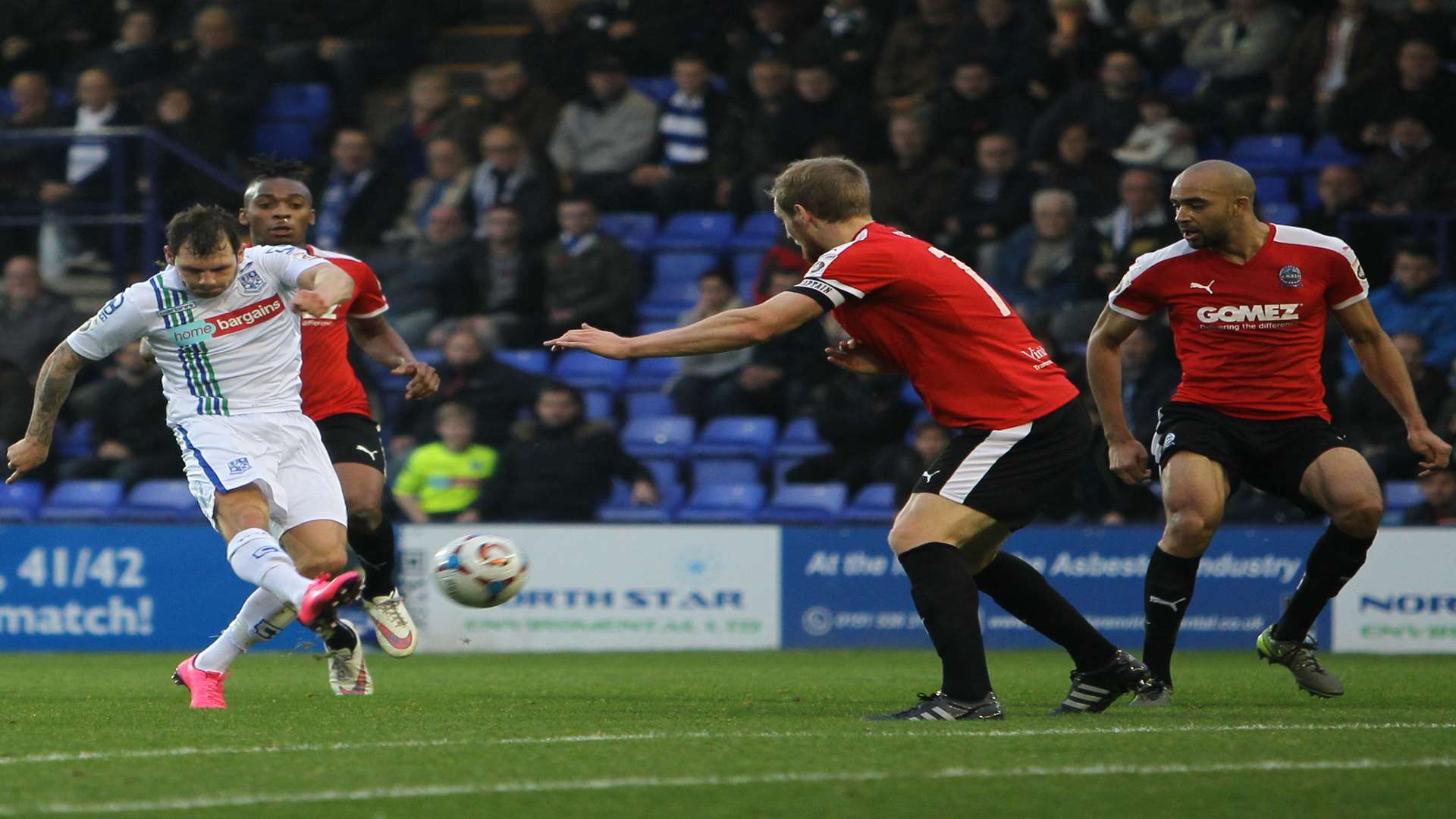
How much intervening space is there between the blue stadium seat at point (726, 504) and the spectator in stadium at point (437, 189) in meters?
3.68

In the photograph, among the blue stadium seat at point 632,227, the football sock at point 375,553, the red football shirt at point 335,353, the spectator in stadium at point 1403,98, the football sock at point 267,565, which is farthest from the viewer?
the blue stadium seat at point 632,227

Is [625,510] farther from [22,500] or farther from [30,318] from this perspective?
[30,318]

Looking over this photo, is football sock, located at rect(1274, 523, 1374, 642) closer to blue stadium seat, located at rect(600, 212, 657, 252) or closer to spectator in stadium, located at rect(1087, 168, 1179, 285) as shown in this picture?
spectator in stadium, located at rect(1087, 168, 1179, 285)

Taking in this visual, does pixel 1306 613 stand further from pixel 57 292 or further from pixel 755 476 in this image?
pixel 57 292

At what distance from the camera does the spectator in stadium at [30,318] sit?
15.5m

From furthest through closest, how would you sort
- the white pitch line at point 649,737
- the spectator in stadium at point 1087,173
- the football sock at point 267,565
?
the spectator in stadium at point 1087,173 → the football sock at point 267,565 → the white pitch line at point 649,737

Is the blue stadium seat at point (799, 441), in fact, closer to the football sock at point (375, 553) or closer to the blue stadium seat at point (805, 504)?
the blue stadium seat at point (805, 504)

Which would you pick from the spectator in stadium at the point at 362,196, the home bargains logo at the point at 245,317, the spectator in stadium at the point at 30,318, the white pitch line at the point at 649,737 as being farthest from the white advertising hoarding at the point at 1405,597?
the spectator in stadium at the point at 30,318

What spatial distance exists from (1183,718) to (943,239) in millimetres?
8411

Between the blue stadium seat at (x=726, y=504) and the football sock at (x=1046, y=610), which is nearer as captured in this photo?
the football sock at (x=1046, y=610)

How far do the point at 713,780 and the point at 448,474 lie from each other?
9.04 metres

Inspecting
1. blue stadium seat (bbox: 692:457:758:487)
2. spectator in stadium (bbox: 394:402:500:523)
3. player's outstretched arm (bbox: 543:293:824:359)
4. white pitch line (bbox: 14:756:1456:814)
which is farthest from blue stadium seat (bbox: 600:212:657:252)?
white pitch line (bbox: 14:756:1456:814)

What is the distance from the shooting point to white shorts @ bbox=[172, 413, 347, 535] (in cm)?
713

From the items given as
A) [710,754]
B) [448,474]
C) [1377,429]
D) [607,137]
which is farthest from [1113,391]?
[607,137]
